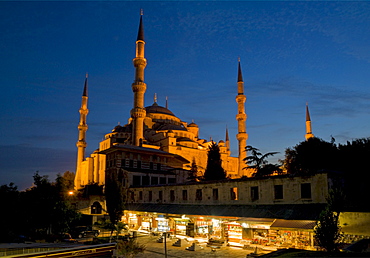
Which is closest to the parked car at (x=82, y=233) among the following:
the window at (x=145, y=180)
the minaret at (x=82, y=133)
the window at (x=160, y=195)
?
the window at (x=160, y=195)

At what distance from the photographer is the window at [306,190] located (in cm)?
1737

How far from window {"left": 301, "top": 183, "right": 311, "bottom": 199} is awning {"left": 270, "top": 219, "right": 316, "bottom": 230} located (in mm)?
2108

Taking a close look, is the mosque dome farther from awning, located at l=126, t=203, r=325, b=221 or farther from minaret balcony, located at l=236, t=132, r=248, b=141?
awning, located at l=126, t=203, r=325, b=221

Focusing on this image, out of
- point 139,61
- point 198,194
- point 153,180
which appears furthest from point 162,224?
point 139,61

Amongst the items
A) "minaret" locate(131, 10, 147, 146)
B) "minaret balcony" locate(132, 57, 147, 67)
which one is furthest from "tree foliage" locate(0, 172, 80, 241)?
"minaret balcony" locate(132, 57, 147, 67)

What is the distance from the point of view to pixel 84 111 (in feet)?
190

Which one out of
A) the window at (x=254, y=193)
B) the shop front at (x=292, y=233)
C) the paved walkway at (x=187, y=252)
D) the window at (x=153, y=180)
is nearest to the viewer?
the shop front at (x=292, y=233)

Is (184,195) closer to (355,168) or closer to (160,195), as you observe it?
(160,195)

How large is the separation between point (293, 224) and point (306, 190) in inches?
104

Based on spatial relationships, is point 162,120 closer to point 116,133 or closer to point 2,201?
point 116,133

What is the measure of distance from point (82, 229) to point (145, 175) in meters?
9.75

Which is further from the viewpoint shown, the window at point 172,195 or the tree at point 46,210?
the window at point 172,195

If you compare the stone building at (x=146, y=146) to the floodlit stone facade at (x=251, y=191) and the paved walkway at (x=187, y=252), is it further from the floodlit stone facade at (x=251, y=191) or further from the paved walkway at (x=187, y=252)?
the paved walkway at (x=187, y=252)

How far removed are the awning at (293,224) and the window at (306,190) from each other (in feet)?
6.92
